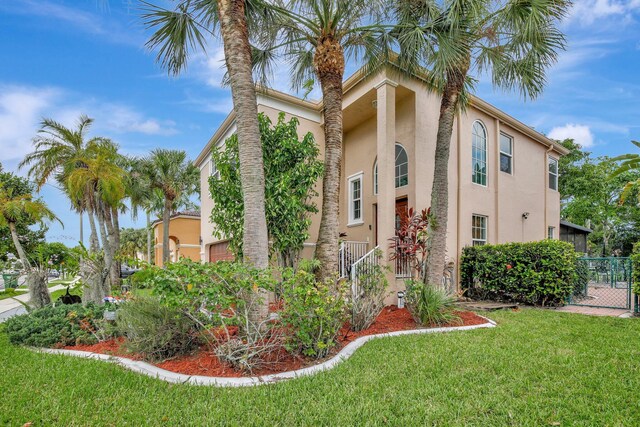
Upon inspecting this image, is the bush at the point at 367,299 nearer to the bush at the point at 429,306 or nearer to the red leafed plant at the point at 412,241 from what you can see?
the bush at the point at 429,306

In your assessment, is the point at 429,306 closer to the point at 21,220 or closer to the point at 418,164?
the point at 418,164

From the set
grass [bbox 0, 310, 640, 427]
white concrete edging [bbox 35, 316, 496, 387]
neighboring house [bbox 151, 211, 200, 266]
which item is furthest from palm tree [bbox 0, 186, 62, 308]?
neighboring house [bbox 151, 211, 200, 266]

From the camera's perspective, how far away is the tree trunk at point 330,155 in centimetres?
707

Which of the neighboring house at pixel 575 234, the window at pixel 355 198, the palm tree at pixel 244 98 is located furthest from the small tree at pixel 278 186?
the neighboring house at pixel 575 234

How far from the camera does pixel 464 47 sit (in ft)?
25.0

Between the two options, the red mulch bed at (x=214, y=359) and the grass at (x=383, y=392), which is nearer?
the grass at (x=383, y=392)

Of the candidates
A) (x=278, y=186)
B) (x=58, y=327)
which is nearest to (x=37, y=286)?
(x=58, y=327)

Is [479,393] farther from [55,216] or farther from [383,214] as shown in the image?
[55,216]

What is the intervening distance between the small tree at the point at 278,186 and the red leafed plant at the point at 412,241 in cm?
252

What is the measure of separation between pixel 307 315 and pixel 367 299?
215 cm

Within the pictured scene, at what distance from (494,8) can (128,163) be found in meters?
18.9

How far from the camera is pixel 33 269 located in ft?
26.6

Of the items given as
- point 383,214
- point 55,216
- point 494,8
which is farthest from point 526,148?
point 55,216

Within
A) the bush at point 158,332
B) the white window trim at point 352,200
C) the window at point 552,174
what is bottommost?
the bush at point 158,332
